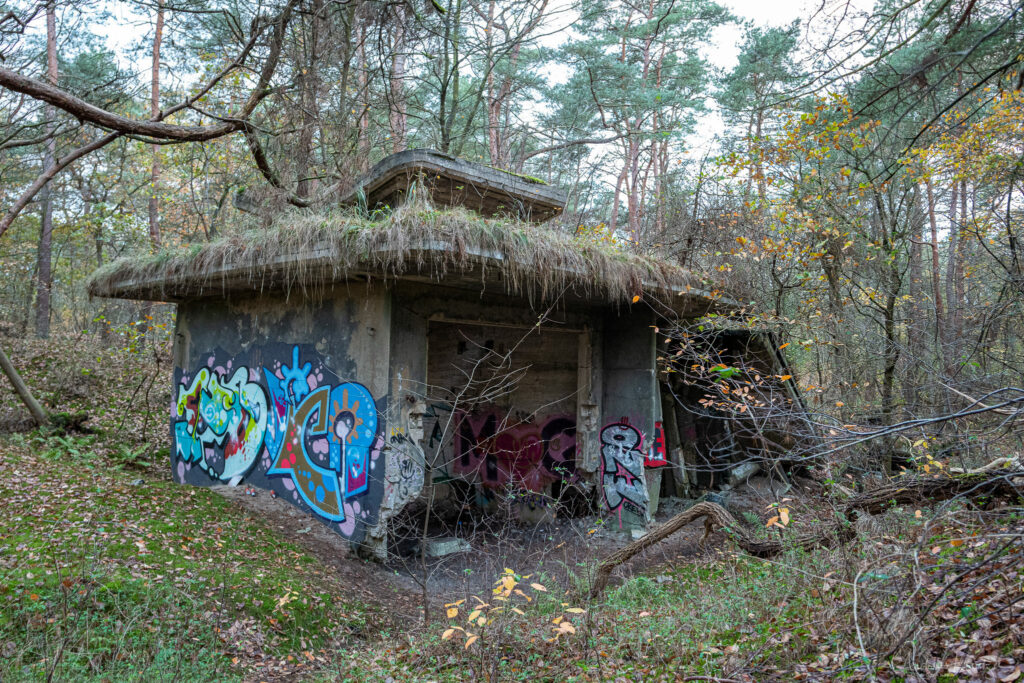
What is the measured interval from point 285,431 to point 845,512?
5.38 metres

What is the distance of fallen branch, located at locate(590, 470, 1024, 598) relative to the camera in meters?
3.69

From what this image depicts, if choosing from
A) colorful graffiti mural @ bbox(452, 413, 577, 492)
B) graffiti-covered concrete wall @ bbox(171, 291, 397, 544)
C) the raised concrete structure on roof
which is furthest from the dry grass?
colorful graffiti mural @ bbox(452, 413, 577, 492)

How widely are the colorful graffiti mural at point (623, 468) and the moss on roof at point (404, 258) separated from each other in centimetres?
198

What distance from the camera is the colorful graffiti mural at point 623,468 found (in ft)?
25.7

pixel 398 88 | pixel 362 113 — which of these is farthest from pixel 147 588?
pixel 398 88

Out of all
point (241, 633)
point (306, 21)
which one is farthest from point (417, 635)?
point (306, 21)

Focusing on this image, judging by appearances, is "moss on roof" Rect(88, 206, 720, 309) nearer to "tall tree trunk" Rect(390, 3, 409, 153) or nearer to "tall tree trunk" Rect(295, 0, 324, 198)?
"tall tree trunk" Rect(295, 0, 324, 198)

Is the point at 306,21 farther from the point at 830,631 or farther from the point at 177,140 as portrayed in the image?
the point at 830,631

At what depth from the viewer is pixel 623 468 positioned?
7.96 meters

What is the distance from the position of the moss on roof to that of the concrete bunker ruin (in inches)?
0.7

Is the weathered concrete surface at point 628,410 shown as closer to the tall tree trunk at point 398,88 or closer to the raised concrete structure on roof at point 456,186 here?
the raised concrete structure on roof at point 456,186

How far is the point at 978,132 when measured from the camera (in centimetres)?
710

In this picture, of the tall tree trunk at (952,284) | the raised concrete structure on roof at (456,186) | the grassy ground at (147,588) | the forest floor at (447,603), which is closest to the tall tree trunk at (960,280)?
Answer: the tall tree trunk at (952,284)

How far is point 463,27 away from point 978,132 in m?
6.56
